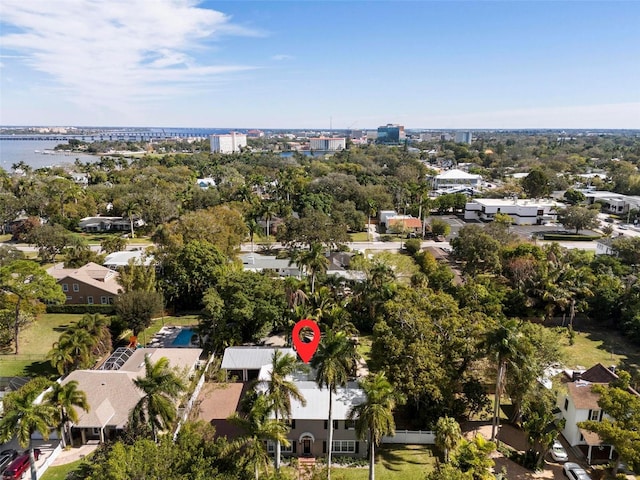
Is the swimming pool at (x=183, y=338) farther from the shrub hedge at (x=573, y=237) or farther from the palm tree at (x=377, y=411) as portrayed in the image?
the shrub hedge at (x=573, y=237)

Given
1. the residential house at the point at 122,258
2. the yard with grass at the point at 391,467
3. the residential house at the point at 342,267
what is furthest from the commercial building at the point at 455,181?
the yard with grass at the point at 391,467

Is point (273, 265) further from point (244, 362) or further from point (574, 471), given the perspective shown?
point (574, 471)

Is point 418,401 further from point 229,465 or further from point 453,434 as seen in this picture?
point 229,465

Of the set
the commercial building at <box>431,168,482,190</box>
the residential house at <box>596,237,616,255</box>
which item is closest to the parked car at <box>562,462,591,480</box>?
the residential house at <box>596,237,616,255</box>

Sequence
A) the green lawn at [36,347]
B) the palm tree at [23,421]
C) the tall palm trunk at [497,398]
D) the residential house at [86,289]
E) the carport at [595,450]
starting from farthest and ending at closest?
the residential house at [86,289] < the green lawn at [36,347] < the carport at [595,450] < the tall palm trunk at [497,398] < the palm tree at [23,421]

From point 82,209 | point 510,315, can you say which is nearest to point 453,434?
point 510,315

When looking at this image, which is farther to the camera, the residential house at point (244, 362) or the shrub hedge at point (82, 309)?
the shrub hedge at point (82, 309)

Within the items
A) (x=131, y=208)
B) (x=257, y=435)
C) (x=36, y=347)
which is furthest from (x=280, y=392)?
(x=131, y=208)
